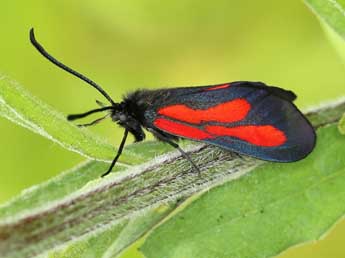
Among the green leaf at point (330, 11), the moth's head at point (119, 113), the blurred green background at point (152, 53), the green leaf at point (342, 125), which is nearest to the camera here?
the green leaf at point (330, 11)

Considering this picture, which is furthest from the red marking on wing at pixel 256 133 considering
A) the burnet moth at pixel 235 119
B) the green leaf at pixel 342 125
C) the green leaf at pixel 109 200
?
the green leaf at pixel 342 125

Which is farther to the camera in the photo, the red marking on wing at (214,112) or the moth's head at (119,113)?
the moth's head at (119,113)

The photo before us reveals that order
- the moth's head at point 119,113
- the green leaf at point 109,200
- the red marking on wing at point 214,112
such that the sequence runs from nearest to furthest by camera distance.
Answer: the green leaf at point 109,200
the red marking on wing at point 214,112
the moth's head at point 119,113

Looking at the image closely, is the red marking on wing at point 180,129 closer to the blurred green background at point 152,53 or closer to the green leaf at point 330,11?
the green leaf at point 330,11

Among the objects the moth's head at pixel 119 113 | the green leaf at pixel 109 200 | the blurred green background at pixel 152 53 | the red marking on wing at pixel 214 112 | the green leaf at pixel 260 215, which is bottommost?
the green leaf at pixel 260 215

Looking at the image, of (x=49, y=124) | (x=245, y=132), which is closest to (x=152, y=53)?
(x=245, y=132)

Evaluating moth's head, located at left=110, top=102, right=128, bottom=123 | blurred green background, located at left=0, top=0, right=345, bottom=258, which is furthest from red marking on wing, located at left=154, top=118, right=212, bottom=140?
blurred green background, located at left=0, top=0, right=345, bottom=258

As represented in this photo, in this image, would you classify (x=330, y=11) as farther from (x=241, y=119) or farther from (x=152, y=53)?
(x=152, y=53)
